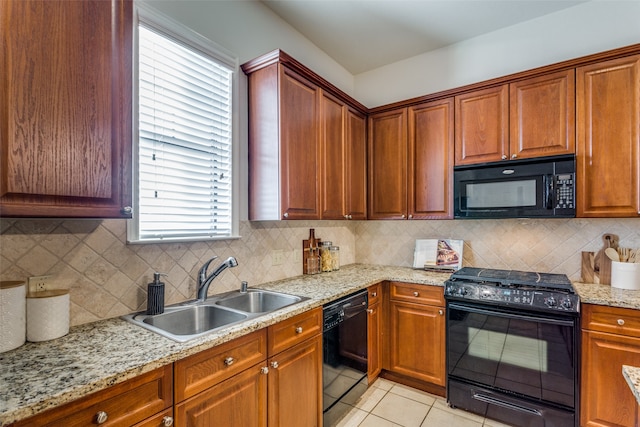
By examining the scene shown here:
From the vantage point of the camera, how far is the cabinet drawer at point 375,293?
2.46 metres

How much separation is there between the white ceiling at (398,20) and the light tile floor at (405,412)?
297 cm

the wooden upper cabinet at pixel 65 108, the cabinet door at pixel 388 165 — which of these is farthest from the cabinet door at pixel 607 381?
the wooden upper cabinet at pixel 65 108

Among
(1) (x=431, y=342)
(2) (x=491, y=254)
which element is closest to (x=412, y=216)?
(2) (x=491, y=254)

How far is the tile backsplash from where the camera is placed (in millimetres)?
1335

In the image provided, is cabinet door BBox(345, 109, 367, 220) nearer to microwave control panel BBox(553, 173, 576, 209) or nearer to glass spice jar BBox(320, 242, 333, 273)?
glass spice jar BBox(320, 242, 333, 273)

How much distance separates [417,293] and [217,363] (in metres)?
1.69

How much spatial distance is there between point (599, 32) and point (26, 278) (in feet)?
12.5

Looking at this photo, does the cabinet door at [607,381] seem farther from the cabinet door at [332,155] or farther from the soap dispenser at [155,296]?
the soap dispenser at [155,296]

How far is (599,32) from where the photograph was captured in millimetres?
2355

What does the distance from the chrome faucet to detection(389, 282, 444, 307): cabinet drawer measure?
1.40m

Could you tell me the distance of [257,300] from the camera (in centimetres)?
206

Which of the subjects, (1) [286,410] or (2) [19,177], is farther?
(1) [286,410]

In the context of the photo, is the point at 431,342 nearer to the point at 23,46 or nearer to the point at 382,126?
the point at 382,126

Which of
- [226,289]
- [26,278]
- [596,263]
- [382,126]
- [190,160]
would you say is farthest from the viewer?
[382,126]
